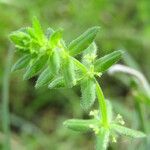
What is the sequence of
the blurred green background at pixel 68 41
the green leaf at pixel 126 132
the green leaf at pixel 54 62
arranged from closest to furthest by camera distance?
the green leaf at pixel 54 62 < the green leaf at pixel 126 132 < the blurred green background at pixel 68 41

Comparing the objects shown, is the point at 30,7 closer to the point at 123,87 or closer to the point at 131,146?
the point at 123,87

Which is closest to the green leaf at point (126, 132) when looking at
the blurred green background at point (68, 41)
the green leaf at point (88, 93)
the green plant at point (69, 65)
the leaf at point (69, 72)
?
the green plant at point (69, 65)

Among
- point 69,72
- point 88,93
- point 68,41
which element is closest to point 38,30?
point 69,72

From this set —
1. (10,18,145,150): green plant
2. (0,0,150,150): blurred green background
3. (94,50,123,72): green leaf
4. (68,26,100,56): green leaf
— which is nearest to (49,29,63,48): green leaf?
(10,18,145,150): green plant

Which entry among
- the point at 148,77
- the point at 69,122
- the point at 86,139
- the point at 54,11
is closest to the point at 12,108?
the point at 86,139

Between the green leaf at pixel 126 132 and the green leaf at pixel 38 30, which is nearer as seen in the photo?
the green leaf at pixel 38 30

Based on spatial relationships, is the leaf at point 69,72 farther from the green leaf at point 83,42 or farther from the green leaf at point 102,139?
the green leaf at point 102,139
